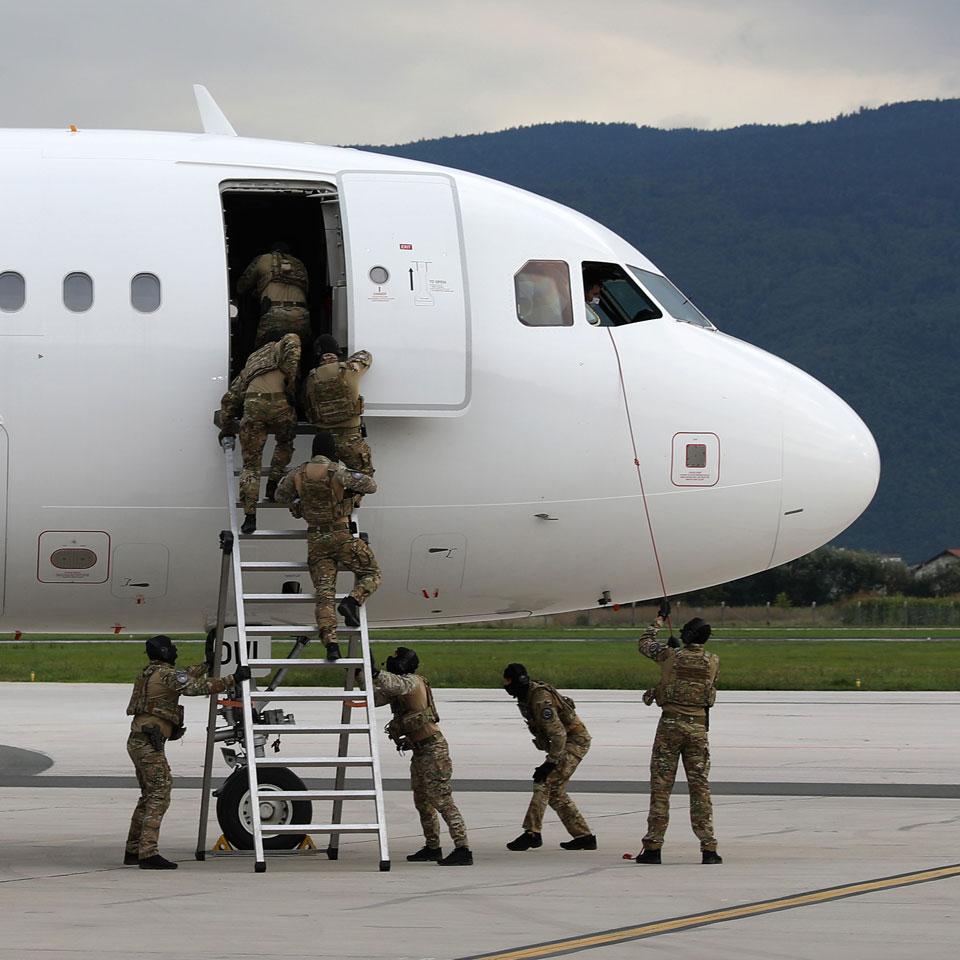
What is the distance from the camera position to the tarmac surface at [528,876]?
37.7ft

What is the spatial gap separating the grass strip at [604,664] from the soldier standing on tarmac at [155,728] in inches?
1114

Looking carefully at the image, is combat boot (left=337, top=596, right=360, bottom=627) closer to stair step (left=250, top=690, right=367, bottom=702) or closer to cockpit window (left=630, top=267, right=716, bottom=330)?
stair step (left=250, top=690, right=367, bottom=702)

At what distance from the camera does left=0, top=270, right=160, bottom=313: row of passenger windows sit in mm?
14586

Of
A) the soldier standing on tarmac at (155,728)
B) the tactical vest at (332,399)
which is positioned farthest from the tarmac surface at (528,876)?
the tactical vest at (332,399)

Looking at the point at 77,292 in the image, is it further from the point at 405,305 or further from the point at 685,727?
the point at 685,727

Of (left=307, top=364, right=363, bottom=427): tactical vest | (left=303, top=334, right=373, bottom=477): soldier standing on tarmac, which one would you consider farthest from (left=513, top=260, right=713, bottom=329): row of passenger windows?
(left=307, top=364, right=363, bottom=427): tactical vest

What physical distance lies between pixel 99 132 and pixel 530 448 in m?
5.21

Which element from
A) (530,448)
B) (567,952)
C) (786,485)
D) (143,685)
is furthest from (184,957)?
(786,485)

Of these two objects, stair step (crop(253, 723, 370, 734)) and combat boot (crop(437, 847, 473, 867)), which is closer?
stair step (crop(253, 723, 370, 734))

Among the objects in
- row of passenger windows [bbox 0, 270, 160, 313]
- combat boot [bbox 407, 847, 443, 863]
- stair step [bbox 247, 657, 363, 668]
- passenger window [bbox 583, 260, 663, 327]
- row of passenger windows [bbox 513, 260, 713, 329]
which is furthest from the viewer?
passenger window [bbox 583, 260, 663, 327]

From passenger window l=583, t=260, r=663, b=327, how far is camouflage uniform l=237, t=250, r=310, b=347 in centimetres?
275

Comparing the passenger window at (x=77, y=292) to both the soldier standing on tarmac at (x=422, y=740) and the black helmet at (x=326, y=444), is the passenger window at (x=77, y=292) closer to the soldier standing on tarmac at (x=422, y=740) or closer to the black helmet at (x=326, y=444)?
the black helmet at (x=326, y=444)

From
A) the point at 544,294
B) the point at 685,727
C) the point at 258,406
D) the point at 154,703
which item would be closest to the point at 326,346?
the point at 258,406

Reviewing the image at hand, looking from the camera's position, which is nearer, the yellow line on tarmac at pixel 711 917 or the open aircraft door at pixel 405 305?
the yellow line on tarmac at pixel 711 917
